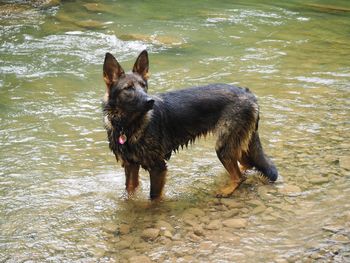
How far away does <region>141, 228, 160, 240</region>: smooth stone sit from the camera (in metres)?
4.85

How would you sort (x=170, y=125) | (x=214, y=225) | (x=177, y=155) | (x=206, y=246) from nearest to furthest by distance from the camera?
1. (x=206, y=246)
2. (x=214, y=225)
3. (x=170, y=125)
4. (x=177, y=155)

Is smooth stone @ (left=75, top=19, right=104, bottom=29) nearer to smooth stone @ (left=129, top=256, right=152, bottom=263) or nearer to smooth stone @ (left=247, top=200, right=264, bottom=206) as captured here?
smooth stone @ (left=247, top=200, right=264, bottom=206)

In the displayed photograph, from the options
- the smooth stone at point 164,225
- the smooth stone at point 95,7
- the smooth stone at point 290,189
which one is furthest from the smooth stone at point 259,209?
the smooth stone at point 95,7

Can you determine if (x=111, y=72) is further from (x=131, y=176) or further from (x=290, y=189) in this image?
(x=290, y=189)

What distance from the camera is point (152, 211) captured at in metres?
5.38

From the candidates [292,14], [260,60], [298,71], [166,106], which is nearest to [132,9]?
[292,14]

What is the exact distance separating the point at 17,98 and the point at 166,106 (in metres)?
4.33

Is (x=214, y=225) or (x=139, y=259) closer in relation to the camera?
(x=139, y=259)

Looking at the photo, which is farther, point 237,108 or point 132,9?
point 132,9

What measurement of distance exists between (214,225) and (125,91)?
5.52 feet

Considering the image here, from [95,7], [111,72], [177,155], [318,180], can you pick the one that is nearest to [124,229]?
[111,72]

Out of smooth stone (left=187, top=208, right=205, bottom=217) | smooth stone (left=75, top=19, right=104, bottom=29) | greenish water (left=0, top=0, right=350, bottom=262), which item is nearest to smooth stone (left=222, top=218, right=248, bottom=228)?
greenish water (left=0, top=0, right=350, bottom=262)

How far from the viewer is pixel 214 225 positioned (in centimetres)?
500

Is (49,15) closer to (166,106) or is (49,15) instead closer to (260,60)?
A: (260,60)
